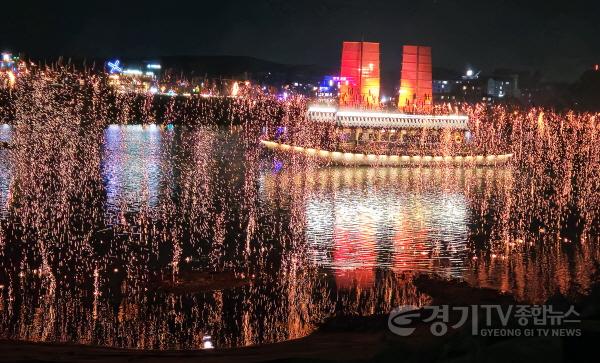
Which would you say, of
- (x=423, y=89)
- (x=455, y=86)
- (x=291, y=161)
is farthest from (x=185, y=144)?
(x=455, y=86)

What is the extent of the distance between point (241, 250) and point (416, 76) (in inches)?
1519

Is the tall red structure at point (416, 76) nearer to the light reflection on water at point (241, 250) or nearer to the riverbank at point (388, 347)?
the light reflection on water at point (241, 250)

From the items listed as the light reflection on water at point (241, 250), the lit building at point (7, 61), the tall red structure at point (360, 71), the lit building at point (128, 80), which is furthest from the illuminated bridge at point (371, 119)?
the lit building at point (7, 61)

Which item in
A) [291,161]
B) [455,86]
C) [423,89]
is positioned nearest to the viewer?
[291,161]

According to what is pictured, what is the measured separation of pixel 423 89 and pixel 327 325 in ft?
142

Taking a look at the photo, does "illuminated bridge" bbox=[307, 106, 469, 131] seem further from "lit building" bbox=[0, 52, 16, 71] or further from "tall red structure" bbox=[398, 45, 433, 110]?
"lit building" bbox=[0, 52, 16, 71]

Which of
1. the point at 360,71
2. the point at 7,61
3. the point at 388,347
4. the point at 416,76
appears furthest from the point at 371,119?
the point at 7,61

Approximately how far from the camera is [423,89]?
51906 mm

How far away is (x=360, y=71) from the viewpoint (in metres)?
49.8

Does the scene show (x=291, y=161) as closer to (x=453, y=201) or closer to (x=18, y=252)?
(x=453, y=201)

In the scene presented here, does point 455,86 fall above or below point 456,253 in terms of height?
above

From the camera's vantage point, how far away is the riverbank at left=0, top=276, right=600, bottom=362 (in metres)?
5.10

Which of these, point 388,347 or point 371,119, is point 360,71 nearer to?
point 371,119

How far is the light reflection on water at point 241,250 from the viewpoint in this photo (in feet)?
35.2
